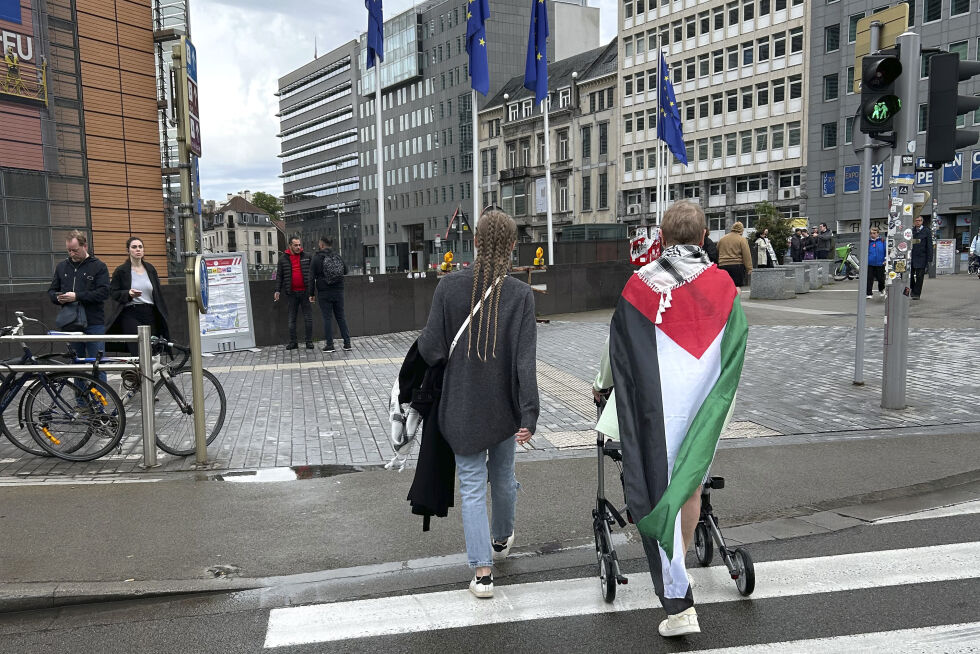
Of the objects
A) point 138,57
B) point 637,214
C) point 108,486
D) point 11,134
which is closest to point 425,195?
point 637,214

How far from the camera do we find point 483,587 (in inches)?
153

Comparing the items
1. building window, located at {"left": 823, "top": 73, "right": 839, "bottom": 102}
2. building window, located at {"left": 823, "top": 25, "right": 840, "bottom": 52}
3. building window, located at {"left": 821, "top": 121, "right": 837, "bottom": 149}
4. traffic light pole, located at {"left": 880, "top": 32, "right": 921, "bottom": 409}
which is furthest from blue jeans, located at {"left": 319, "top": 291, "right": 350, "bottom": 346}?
building window, located at {"left": 823, "top": 25, "right": 840, "bottom": 52}

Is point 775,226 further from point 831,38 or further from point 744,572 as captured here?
point 744,572

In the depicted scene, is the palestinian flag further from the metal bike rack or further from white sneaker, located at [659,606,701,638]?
the metal bike rack

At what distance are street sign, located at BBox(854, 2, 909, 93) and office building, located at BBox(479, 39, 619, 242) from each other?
56350 millimetres

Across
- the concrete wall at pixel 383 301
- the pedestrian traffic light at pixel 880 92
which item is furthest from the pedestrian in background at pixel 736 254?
the pedestrian traffic light at pixel 880 92

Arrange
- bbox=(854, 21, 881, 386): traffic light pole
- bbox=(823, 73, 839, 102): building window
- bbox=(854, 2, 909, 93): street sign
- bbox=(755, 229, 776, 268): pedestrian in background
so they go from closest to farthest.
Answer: bbox=(854, 2, 909, 93): street sign, bbox=(854, 21, 881, 386): traffic light pole, bbox=(755, 229, 776, 268): pedestrian in background, bbox=(823, 73, 839, 102): building window

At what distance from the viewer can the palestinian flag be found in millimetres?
3410

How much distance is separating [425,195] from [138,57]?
77525mm

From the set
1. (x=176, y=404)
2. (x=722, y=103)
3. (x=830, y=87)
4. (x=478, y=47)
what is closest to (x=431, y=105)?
(x=722, y=103)

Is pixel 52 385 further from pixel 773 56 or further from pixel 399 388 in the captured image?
pixel 773 56

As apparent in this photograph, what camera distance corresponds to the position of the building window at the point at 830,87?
50.4m

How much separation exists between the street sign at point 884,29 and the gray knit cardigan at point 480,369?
5762 millimetres

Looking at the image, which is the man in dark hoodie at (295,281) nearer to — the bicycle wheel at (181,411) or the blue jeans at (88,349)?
the blue jeans at (88,349)
